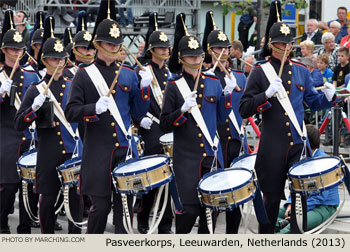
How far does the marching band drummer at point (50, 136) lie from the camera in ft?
28.9

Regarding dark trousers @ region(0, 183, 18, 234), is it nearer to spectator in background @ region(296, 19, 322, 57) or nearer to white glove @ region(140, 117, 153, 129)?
white glove @ region(140, 117, 153, 129)

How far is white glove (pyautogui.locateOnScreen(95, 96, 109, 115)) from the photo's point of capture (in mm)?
7602

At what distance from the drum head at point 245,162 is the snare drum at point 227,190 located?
0.88 meters

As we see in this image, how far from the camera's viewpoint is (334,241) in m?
7.41

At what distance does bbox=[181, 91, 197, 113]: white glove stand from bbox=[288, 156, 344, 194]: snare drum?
97 centimetres

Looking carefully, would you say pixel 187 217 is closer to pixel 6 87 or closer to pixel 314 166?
pixel 314 166

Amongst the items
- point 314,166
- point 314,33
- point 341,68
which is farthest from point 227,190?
point 314,33

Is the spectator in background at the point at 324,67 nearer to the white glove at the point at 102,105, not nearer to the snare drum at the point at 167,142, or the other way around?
the snare drum at the point at 167,142

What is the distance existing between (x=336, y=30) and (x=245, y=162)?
→ 7056 millimetres

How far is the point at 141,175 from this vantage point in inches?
295

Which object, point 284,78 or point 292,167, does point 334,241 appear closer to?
point 292,167

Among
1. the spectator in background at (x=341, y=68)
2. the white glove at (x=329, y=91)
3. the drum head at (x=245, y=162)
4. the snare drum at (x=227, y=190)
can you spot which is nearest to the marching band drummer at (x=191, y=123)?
the snare drum at (x=227, y=190)

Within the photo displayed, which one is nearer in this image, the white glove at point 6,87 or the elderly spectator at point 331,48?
the white glove at point 6,87

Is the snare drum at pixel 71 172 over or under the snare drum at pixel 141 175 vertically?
under
